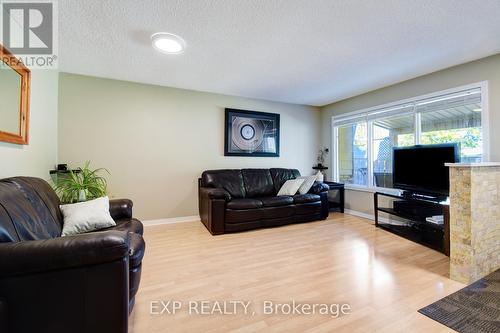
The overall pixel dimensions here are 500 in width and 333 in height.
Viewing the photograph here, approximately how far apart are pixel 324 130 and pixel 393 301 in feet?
13.1

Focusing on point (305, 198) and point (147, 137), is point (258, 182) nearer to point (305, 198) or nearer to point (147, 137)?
point (305, 198)

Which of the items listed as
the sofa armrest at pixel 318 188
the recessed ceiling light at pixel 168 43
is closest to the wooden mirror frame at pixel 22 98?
the recessed ceiling light at pixel 168 43

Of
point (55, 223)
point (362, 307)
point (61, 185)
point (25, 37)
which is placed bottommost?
point (362, 307)

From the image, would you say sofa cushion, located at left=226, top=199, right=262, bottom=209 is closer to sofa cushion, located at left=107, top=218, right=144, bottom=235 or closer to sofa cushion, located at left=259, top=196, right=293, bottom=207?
sofa cushion, located at left=259, top=196, right=293, bottom=207

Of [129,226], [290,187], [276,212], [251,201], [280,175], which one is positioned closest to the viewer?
[129,226]

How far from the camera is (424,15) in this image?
74.4 inches

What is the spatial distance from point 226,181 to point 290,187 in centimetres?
114

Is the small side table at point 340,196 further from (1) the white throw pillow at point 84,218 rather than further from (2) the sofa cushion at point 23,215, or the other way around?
(2) the sofa cushion at point 23,215

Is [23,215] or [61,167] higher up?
[61,167]

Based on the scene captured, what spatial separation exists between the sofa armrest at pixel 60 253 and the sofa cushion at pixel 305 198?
2918mm

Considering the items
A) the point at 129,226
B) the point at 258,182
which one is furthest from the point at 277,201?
the point at 129,226

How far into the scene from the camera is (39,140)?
243 cm

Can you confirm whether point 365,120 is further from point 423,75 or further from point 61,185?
point 61,185

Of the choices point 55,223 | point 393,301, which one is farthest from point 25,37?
point 393,301
